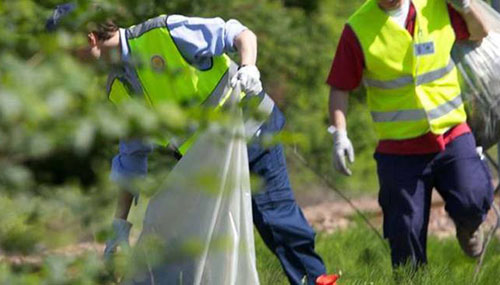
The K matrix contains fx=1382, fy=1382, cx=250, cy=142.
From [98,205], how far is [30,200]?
10 cm

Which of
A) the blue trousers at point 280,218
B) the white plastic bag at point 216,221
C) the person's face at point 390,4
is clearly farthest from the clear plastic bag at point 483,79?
the white plastic bag at point 216,221

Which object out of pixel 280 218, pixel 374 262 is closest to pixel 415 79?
pixel 280 218

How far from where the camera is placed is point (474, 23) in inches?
204

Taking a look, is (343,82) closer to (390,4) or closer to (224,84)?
(390,4)

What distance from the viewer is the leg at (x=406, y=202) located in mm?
5234

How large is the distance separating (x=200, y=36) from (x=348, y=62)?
84 centimetres

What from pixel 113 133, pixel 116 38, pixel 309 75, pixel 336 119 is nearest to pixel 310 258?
pixel 336 119

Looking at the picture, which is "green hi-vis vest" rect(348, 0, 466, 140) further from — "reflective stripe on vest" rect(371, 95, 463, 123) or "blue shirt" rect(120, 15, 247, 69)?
"blue shirt" rect(120, 15, 247, 69)

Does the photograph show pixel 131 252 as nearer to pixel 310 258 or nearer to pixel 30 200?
pixel 30 200

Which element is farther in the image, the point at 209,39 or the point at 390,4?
the point at 390,4

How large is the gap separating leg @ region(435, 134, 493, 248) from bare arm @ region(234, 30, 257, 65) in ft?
3.44

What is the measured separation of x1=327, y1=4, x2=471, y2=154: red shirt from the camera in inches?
203

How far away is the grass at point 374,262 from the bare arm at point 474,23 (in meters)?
0.88

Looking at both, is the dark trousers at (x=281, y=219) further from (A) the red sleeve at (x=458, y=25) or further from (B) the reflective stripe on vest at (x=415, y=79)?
(A) the red sleeve at (x=458, y=25)
